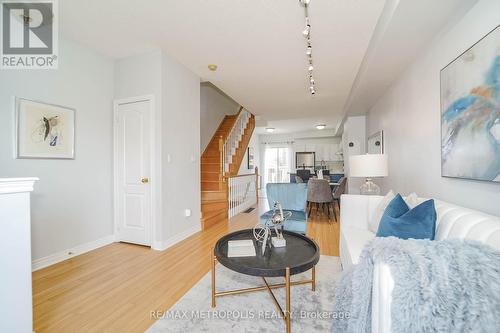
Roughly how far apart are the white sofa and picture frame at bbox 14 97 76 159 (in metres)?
3.29

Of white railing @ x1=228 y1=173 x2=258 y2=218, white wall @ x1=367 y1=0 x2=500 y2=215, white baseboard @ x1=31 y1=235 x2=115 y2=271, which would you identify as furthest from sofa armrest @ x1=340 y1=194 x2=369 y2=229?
white baseboard @ x1=31 y1=235 x2=115 y2=271

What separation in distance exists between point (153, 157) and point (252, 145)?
22.2 feet

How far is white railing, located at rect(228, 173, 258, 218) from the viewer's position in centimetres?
493

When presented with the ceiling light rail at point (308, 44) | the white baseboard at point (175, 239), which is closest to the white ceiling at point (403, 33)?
the ceiling light rail at point (308, 44)

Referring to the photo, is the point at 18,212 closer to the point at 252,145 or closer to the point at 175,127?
the point at 175,127

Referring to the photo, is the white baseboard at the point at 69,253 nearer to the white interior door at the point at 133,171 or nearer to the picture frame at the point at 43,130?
the white interior door at the point at 133,171

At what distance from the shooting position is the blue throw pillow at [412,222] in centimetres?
143

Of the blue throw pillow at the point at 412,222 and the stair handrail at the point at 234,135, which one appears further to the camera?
the stair handrail at the point at 234,135

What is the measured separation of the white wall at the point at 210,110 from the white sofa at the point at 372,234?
4523 mm

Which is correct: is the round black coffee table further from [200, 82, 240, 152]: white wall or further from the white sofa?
[200, 82, 240, 152]: white wall

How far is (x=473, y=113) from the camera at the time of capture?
1.64 meters

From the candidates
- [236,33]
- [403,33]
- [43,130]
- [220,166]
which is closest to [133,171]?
[43,130]

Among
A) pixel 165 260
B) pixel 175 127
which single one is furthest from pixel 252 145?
pixel 165 260

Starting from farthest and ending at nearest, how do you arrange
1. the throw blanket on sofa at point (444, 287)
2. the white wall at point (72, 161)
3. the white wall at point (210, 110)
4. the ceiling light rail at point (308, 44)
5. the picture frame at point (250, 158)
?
the picture frame at point (250, 158) → the white wall at point (210, 110) → the white wall at point (72, 161) → the ceiling light rail at point (308, 44) → the throw blanket on sofa at point (444, 287)
